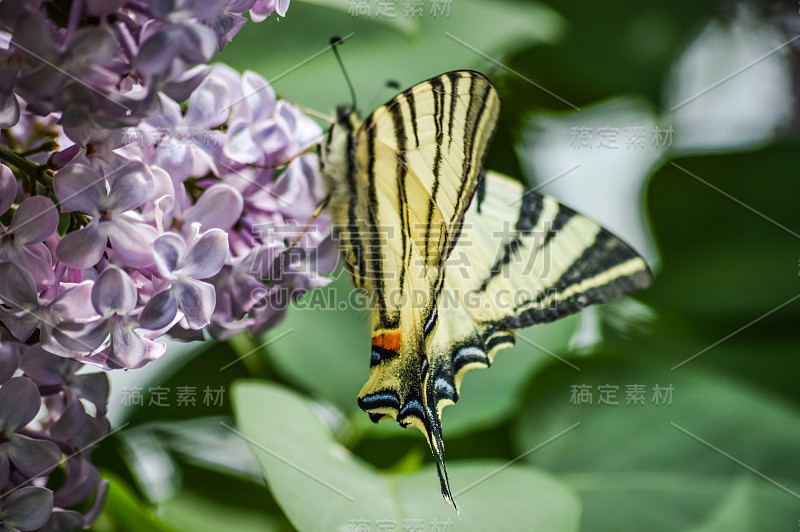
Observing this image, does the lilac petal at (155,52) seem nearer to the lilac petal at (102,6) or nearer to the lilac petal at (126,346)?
the lilac petal at (102,6)

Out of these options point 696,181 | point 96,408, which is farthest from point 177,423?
point 696,181

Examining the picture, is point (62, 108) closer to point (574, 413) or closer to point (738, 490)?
point (574, 413)

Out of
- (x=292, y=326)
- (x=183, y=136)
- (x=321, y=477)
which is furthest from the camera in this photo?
(x=292, y=326)

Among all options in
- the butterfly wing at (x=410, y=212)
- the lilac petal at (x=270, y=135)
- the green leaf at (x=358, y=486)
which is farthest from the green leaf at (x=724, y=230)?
the lilac petal at (x=270, y=135)

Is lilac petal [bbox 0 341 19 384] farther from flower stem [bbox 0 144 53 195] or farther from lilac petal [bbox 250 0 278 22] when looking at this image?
lilac petal [bbox 250 0 278 22]

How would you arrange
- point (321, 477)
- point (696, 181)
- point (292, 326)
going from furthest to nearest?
1. point (696, 181)
2. point (292, 326)
3. point (321, 477)

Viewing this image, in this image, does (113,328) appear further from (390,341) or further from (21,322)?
(390,341)
